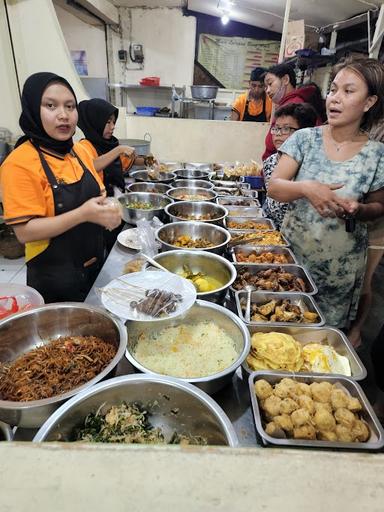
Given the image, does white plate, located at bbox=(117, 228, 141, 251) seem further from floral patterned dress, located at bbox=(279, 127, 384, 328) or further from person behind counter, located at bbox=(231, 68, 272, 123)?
person behind counter, located at bbox=(231, 68, 272, 123)

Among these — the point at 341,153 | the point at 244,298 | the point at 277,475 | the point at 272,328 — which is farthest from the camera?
the point at 341,153

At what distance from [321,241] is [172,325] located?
1348mm

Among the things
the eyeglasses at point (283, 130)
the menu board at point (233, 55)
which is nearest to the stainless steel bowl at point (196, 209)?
the eyeglasses at point (283, 130)

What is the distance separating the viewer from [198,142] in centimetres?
609

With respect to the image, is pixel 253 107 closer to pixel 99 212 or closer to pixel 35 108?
pixel 35 108

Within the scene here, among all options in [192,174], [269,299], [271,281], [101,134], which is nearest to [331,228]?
[271,281]

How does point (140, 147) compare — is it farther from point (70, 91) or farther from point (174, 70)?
point (174, 70)

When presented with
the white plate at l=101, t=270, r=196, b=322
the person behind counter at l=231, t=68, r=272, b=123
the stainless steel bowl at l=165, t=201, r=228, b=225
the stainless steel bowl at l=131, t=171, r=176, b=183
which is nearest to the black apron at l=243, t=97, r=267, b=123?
the person behind counter at l=231, t=68, r=272, b=123

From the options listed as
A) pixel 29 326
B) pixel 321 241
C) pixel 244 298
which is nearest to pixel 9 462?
pixel 29 326

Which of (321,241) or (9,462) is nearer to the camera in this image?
(9,462)

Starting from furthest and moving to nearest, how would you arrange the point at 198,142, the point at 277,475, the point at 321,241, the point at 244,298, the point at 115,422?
the point at 198,142 < the point at 321,241 < the point at 244,298 < the point at 115,422 < the point at 277,475

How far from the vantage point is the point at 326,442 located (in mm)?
969

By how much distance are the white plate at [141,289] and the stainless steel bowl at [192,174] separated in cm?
281

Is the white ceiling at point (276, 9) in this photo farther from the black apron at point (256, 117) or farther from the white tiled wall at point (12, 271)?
the white tiled wall at point (12, 271)
